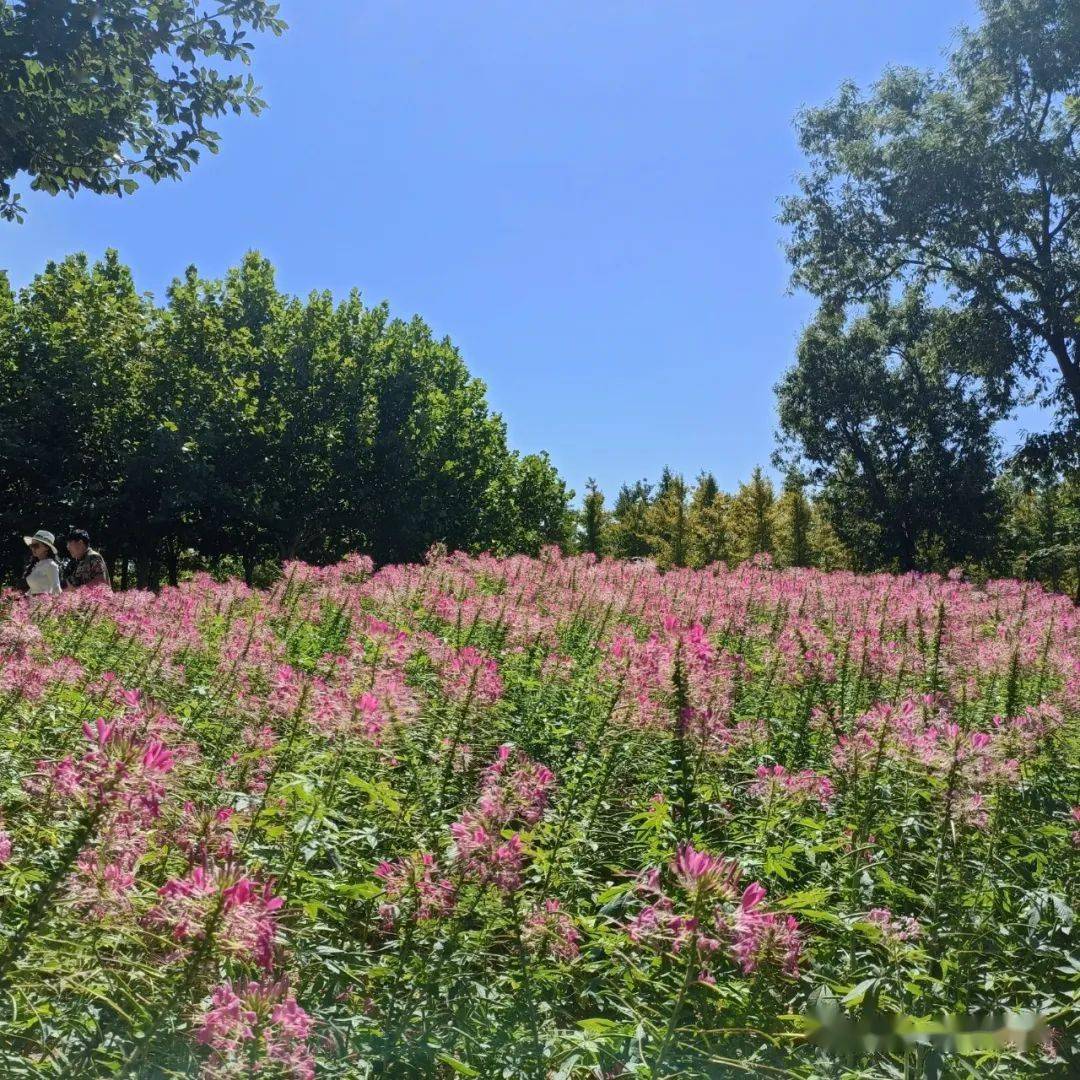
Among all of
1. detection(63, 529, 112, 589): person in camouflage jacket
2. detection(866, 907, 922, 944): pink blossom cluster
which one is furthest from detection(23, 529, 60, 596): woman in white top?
detection(866, 907, 922, 944): pink blossom cluster

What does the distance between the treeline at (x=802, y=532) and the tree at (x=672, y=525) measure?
68 millimetres

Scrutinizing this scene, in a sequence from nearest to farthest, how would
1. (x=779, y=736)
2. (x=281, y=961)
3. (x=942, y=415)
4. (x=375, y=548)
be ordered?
(x=281, y=961)
(x=779, y=736)
(x=375, y=548)
(x=942, y=415)

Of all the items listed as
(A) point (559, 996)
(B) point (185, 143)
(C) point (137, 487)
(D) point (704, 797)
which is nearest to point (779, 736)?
(D) point (704, 797)

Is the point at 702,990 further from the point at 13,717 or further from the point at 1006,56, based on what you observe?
the point at 1006,56

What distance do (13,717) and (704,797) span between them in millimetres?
3814

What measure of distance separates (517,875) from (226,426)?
25576 mm

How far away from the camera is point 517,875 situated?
2.64m

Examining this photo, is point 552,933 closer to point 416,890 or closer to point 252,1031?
point 416,890

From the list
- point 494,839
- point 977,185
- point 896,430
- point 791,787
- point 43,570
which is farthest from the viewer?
point 896,430

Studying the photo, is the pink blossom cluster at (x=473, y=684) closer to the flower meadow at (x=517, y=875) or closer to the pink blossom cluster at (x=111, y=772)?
the flower meadow at (x=517, y=875)

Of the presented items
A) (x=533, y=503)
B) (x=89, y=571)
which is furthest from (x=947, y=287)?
(x=89, y=571)

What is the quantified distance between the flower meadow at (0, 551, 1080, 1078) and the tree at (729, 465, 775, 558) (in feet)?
142

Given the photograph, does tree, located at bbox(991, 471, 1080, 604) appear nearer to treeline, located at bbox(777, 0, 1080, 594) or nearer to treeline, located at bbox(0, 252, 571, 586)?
treeline, located at bbox(777, 0, 1080, 594)

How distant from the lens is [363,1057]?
2.53 meters
